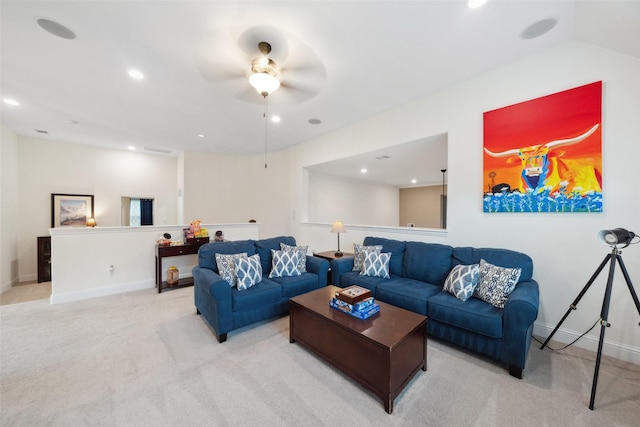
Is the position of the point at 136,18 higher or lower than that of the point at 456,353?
higher

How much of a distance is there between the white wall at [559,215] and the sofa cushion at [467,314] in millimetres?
962

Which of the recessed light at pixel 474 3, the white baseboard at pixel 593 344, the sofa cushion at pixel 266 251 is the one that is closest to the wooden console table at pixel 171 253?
the sofa cushion at pixel 266 251

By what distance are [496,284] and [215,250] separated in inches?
125

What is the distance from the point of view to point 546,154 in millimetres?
2482

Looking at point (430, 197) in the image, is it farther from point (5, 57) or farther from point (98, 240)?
point (5, 57)

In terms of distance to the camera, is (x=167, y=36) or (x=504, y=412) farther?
(x=167, y=36)

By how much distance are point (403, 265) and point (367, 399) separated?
1.85 metres

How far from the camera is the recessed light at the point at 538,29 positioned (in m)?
2.08

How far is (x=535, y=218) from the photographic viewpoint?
8.46ft

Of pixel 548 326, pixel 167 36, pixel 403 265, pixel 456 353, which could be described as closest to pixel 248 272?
pixel 403 265

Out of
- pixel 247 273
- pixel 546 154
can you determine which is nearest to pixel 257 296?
pixel 247 273

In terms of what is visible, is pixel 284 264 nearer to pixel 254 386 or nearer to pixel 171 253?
pixel 254 386

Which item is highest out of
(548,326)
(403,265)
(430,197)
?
(430,197)

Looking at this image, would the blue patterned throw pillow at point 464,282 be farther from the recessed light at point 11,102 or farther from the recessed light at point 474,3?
the recessed light at point 11,102
